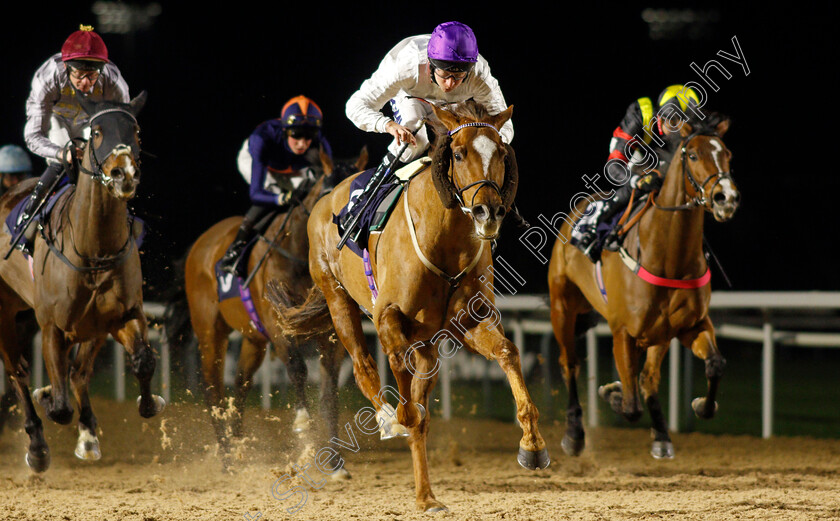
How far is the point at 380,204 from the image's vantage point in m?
4.30

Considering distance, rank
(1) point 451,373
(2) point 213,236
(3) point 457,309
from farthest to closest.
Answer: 1. (1) point 451,373
2. (2) point 213,236
3. (3) point 457,309

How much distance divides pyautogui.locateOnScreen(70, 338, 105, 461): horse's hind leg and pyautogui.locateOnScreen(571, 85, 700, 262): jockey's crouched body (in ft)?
9.98

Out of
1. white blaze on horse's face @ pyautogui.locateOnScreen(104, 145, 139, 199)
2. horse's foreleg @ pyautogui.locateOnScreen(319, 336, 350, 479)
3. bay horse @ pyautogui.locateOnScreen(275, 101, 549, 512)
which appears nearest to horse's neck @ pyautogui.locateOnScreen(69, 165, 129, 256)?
white blaze on horse's face @ pyautogui.locateOnScreen(104, 145, 139, 199)

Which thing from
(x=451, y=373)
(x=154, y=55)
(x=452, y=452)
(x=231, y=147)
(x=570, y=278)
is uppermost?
(x=154, y=55)

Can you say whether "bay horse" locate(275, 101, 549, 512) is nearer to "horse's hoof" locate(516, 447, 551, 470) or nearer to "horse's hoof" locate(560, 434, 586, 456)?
"horse's hoof" locate(516, 447, 551, 470)

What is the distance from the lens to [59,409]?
16.4 ft

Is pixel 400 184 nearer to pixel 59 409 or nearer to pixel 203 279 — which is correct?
pixel 59 409

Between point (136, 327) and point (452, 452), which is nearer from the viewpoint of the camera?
point (136, 327)

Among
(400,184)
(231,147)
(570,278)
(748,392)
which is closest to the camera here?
(400,184)

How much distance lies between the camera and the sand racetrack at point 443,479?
4.43 meters

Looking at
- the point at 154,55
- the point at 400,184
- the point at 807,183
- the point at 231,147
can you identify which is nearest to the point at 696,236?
the point at 400,184

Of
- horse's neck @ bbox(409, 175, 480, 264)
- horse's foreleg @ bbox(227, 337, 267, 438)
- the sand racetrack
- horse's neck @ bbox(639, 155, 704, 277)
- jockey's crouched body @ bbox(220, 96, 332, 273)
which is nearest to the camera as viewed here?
horse's neck @ bbox(409, 175, 480, 264)

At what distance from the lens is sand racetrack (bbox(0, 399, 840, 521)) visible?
4426 millimetres

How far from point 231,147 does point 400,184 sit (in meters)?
9.29
